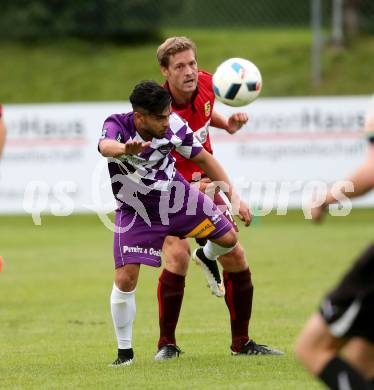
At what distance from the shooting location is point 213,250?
304 inches

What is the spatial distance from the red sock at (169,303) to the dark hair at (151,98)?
1575 millimetres

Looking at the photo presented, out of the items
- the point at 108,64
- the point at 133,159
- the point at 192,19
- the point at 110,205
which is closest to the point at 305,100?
the point at 110,205

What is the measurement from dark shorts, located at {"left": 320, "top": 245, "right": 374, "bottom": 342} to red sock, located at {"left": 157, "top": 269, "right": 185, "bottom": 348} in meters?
3.35

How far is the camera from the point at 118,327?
7.11 metres

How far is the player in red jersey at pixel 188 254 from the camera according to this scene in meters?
7.47

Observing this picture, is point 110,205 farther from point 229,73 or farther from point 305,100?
point 229,73

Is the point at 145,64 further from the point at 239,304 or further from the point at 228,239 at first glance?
the point at 228,239

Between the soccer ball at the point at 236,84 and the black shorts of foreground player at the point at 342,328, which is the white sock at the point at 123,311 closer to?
the soccer ball at the point at 236,84

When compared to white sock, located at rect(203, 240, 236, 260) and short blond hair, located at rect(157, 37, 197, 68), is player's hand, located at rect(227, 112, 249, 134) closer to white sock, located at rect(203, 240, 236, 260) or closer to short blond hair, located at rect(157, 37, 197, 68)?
short blond hair, located at rect(157, 37, 197, 68)

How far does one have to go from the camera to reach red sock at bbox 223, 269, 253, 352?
7.62 meters

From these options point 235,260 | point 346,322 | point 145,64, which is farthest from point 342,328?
point 145,64

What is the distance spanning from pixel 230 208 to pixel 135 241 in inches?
41.9

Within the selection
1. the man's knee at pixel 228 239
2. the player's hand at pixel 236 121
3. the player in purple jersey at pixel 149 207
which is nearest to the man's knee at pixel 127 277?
the player in purple jersey at pixel 149 207

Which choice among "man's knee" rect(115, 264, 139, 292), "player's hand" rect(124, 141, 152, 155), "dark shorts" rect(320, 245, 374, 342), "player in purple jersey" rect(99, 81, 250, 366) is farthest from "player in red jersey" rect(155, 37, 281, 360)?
"dark shorts" rect(320, 245, 374, 342)
